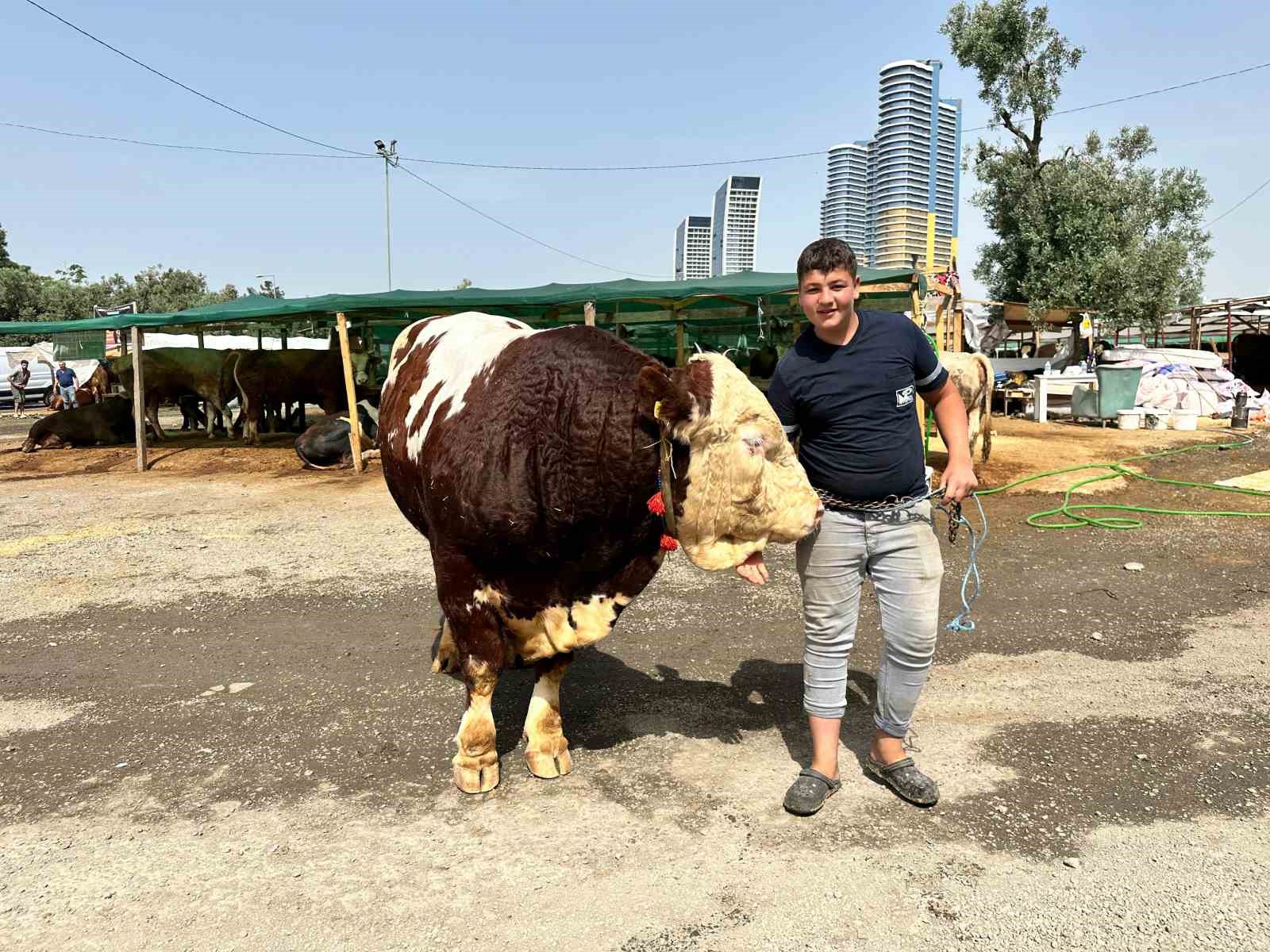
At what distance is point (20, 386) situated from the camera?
2544 centimetres

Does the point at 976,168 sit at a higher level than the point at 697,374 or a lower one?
higher

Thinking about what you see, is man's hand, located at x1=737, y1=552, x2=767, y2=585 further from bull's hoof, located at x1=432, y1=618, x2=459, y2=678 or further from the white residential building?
the white residential building

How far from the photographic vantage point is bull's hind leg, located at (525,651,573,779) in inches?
121

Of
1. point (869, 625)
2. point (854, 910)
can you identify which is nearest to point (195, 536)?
point (869, 625)

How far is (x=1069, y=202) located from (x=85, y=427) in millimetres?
21920

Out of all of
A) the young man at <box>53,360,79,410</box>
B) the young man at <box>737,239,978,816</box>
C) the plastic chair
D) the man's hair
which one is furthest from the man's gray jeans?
the young man at <box>53,360,79,410</box>

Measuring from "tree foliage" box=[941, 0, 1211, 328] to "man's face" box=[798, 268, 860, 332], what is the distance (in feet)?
62.2

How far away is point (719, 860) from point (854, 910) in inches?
17.1

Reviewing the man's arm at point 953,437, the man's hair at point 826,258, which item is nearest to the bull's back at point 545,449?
the man's hair at point 826,258

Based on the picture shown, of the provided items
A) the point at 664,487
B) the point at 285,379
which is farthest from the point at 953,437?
the point at 285,379

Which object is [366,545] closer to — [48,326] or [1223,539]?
[1223,539]

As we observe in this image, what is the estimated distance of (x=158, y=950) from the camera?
2141mm

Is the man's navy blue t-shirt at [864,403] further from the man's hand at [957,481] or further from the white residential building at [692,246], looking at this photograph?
the white residential building at [692,246]

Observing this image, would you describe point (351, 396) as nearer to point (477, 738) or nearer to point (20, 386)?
point (477, 738)
